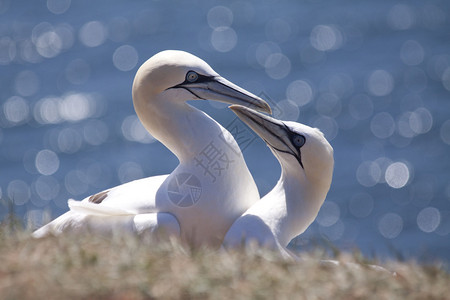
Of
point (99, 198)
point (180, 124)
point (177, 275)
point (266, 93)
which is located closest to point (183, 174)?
point (180, 124)

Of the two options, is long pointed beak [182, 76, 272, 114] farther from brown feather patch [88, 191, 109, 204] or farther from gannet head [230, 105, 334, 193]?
brown feather patch [88, 191, 109, 204]

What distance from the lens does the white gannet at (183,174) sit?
6.52m

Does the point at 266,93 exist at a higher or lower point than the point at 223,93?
lower

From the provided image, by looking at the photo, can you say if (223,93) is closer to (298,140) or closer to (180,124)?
(180,124)

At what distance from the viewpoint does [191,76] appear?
22.4 feet

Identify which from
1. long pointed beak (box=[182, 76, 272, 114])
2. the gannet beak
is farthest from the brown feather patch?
the gannet beak

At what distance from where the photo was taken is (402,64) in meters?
24.0

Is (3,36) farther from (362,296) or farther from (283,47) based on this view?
(362,296)

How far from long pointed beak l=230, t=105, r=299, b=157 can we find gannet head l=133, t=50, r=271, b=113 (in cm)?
8

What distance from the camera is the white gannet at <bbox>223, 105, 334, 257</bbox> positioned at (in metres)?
6.66

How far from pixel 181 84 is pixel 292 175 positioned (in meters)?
1.14

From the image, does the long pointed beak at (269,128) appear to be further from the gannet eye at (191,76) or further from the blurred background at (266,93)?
the blurred background at (266,93)

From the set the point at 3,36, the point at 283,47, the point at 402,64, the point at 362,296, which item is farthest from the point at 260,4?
the point at 362,296

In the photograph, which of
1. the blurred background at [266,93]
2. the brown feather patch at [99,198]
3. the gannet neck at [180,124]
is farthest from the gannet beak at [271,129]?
the blurred background at [266,93]
